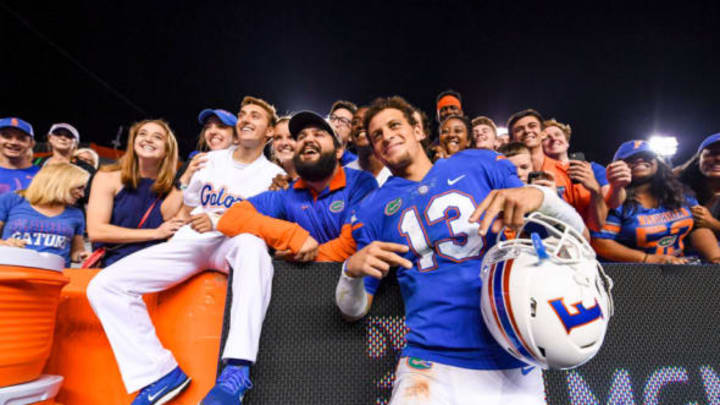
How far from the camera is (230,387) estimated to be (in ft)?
4.93

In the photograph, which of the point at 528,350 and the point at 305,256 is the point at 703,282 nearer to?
the point at 528,350

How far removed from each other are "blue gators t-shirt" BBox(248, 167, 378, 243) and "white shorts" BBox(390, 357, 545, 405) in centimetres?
114

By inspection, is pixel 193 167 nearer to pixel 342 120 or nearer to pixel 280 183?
pixel 280 183

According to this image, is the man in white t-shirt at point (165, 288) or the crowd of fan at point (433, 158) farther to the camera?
the crowd of fan at point (433, 158)

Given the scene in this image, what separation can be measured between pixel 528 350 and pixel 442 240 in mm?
487

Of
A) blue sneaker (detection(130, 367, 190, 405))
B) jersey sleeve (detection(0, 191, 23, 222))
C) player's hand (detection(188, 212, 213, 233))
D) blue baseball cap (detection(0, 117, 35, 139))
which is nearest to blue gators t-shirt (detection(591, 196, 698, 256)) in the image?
player's hand (detection(188, 212, 213, 233))

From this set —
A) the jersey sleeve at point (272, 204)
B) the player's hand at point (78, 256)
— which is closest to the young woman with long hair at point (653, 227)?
the jersey sleeve at point (272, 204)

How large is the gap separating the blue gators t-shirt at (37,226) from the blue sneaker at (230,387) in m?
2.42

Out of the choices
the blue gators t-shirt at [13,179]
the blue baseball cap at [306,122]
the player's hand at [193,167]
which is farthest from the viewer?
the blue gators t-shirt at [13,179]

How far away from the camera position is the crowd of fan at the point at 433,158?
2.65 m

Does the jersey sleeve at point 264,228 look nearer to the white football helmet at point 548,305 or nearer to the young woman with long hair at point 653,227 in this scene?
the white football helmet at point 548,305

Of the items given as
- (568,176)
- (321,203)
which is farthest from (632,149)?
(321,203)

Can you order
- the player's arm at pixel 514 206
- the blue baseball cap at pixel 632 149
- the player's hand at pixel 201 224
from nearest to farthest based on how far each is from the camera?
the player's arm at pixel 514 206 → the player's hand at pixel 201 224 → the blue baseball cap at pixel 632 149

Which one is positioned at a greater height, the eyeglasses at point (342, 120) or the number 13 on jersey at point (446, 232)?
the eyeglasses at point (342, 120)
